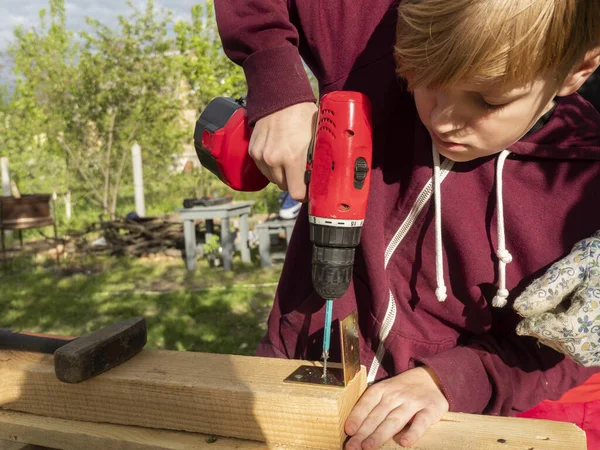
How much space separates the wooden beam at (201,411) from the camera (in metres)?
1.22

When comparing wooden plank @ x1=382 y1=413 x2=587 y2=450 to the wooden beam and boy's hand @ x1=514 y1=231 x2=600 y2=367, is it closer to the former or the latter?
the wooden beam

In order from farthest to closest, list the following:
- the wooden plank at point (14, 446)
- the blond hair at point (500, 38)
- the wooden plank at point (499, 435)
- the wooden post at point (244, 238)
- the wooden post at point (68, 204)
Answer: the wooden post at point (68, 204) → the wooden post at point (244, 238) → the wooden plank at point (14, 446) → the wooden plank at point (499, 435) → the blond hair at point (500, 38)

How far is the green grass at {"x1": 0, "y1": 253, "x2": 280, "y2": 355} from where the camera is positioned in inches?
223

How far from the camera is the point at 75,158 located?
11.4 m

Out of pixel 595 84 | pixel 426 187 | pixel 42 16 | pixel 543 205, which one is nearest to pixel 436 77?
pixel 426 187

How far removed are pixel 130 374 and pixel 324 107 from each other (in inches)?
31.0

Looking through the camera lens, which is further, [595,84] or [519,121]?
[595,84]

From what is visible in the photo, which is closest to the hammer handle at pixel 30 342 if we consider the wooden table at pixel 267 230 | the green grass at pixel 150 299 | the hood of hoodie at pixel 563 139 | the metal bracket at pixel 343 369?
the metal bracket at pixel 343 369

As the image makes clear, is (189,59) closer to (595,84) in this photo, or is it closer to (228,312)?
(228,312)

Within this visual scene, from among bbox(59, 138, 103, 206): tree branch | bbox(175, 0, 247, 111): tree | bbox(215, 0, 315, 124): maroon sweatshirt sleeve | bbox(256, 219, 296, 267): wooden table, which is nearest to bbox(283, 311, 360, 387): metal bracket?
bbox(215, 0, 315, 124): maroon sweatshirt sleeve

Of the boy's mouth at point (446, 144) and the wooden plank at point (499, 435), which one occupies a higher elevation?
the boy's mouth at point (446, 144)

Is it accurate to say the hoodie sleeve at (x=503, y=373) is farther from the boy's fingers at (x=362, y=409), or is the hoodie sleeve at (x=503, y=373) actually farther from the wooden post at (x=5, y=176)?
the wooden post at (x=5, y=176)

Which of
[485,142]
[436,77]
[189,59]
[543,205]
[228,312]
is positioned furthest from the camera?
[189,59]

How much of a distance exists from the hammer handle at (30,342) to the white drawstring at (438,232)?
98 cm
